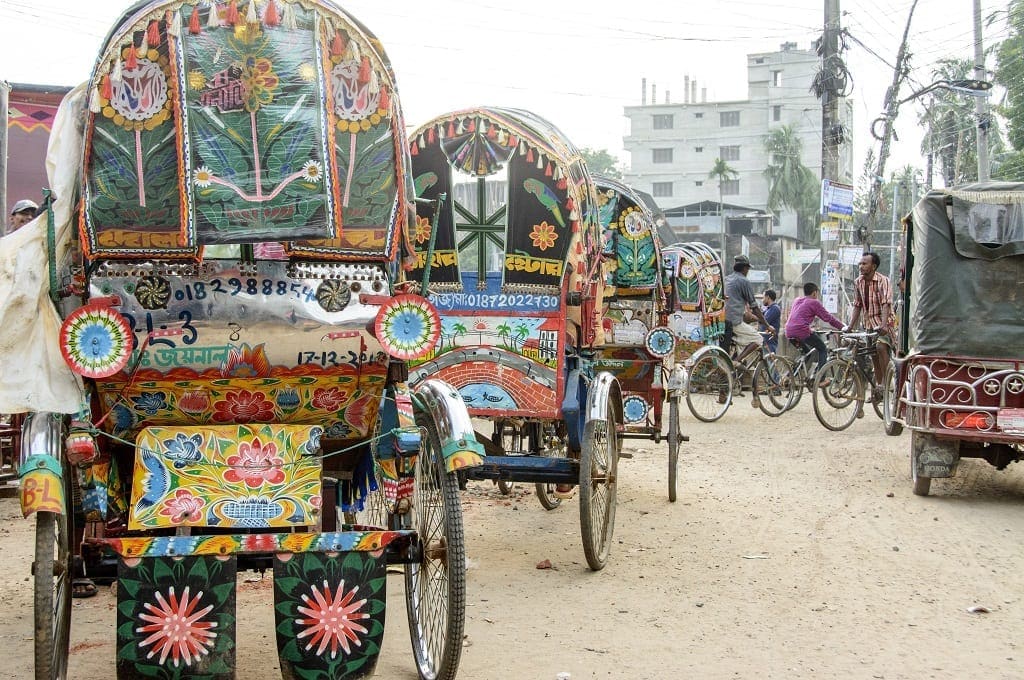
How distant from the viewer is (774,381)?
14.9 m

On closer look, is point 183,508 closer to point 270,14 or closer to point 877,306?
point 270,14

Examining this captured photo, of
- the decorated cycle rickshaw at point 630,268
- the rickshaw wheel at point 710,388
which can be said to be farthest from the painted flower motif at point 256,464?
the rickshaw wheel at point 710,388

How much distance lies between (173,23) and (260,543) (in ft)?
A: 6.29

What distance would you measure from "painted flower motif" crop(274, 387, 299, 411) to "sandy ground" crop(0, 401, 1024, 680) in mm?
1126

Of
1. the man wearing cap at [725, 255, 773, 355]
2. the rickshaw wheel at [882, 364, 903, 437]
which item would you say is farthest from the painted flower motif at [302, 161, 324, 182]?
the man wearing cap at [725, 255, 773, 355]

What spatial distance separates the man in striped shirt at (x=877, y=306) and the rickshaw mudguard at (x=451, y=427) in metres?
10.2

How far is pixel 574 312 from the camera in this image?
21.5ft

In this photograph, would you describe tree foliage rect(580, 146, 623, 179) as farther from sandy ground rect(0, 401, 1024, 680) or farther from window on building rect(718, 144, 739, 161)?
sandy ground rect(0, 401, 1024, 680)

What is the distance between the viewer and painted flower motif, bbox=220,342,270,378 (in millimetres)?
3918

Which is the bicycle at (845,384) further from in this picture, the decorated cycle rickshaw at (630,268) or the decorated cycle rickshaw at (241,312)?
the decorated cycle rickshaw at (241,312)

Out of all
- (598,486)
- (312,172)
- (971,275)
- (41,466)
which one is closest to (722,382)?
(971,275)

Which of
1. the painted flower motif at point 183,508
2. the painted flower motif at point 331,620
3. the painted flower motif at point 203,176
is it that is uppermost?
the painted flower motif at point 203,176

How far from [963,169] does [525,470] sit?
4054 centimetres

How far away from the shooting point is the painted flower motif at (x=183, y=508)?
3.85 m
